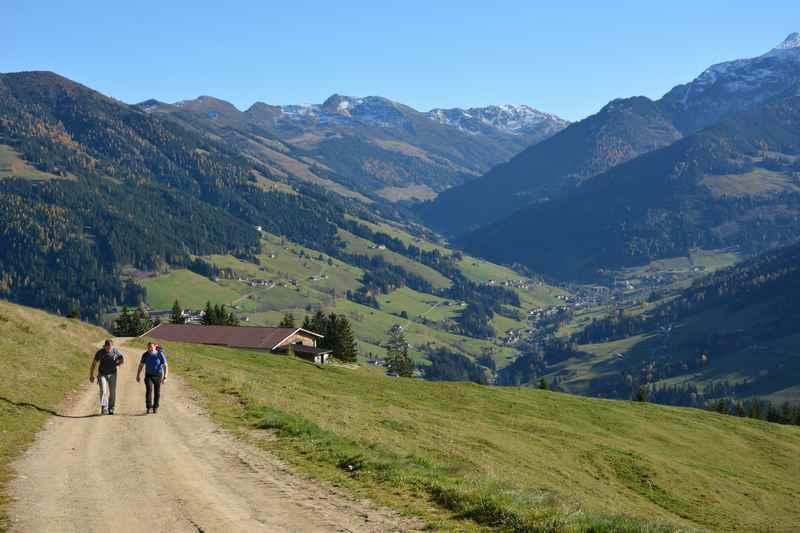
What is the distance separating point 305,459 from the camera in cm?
2314

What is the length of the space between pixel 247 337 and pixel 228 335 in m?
3.35

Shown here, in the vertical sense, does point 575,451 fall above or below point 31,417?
below

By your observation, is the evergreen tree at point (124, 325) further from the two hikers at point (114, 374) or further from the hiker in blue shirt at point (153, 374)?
the hiker in blue shirt at point (153, 374)

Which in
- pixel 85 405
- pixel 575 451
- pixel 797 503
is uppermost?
pixel 85 405

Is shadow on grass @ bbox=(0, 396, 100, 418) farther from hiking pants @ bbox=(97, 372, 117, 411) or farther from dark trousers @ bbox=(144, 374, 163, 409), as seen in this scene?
dark trousers @ bbox=(144, 374, 163, 409)

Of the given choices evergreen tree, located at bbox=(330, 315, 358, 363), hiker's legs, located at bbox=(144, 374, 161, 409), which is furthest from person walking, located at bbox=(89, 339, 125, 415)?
evergreen tree, located at bbox=(330, 315, 358, 363)

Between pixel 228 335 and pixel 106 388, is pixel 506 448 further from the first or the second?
pixel 228 335

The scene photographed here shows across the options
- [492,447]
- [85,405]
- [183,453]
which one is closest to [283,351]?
[492,447]

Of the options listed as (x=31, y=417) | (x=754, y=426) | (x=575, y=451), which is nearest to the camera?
(x=31, y=417)

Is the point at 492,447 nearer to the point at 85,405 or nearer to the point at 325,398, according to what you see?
the point at 325,398

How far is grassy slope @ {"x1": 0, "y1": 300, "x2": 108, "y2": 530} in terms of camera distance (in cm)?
2508

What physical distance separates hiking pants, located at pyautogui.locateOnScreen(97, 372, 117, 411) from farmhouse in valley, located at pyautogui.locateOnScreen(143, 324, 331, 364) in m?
69.5

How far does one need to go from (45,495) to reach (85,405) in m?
15.0

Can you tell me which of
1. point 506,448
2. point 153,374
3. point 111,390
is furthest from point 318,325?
point 111,390
